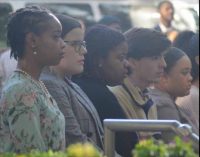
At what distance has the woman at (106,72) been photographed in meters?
6.38

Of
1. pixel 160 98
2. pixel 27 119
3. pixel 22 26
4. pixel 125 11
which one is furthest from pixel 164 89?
pixel 125 11

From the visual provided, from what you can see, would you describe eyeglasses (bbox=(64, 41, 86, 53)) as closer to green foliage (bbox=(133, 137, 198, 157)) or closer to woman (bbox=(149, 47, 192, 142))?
woman (bbox=(149, 47, 192, 142))

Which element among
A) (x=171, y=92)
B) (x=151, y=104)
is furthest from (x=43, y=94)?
(x=171, y=92)

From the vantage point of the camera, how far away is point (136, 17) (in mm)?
18797

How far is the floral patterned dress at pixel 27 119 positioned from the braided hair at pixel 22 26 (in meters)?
0.22

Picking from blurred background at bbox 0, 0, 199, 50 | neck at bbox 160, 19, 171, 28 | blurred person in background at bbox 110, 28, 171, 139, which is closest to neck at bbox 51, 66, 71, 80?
blurred person in background at bbox 110, 28, 171, 139

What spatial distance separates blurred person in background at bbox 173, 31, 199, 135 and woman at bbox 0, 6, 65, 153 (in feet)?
8.23

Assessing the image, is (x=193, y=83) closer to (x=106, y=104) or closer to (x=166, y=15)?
(x=106, y=104)

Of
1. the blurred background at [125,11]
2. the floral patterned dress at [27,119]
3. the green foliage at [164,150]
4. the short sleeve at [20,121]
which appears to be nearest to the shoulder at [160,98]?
the floral patterned dress at [27,119]

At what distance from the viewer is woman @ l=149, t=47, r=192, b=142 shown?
7637 millimetres

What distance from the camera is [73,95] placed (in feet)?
19.6

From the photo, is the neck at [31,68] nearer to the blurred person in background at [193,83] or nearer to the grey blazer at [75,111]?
the grey blazer at [75,111]

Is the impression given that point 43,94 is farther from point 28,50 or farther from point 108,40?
point 108,40

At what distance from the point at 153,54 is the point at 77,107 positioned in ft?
4.70
